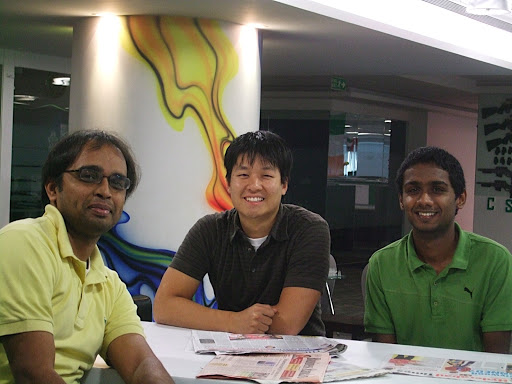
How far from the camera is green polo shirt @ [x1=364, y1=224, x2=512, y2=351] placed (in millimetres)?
3318

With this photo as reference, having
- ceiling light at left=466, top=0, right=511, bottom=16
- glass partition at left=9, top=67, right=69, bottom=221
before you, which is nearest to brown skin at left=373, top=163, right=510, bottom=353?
ceiling light at left=466, top=0, right=511, bottom=16

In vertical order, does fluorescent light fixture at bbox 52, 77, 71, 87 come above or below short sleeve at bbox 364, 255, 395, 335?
above

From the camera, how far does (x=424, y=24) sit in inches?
307

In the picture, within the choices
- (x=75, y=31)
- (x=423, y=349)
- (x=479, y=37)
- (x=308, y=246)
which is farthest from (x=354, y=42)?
(x=423, y=349)

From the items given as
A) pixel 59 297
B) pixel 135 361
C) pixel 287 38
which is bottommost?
pixel 135 361

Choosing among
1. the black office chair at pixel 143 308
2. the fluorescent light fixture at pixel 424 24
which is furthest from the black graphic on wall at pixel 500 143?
the black office chair at pixel 143 308

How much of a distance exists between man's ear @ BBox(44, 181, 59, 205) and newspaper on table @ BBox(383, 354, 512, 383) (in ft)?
3.99

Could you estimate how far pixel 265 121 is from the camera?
1460 cm

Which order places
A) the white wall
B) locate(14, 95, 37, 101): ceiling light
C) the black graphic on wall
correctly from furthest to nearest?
the white wall, the black graphic on wall, locate(14, 95, 37, 101): ceiling light

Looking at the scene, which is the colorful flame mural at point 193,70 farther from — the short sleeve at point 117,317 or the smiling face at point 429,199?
the short sleeve at point 117,317

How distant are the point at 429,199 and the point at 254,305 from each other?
2.71ft

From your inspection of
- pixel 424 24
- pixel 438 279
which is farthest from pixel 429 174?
pixel 424 24

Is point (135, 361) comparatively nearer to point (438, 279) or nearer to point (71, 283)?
point (71, 283)

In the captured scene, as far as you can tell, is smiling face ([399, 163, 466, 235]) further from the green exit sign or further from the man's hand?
the green exit sign
